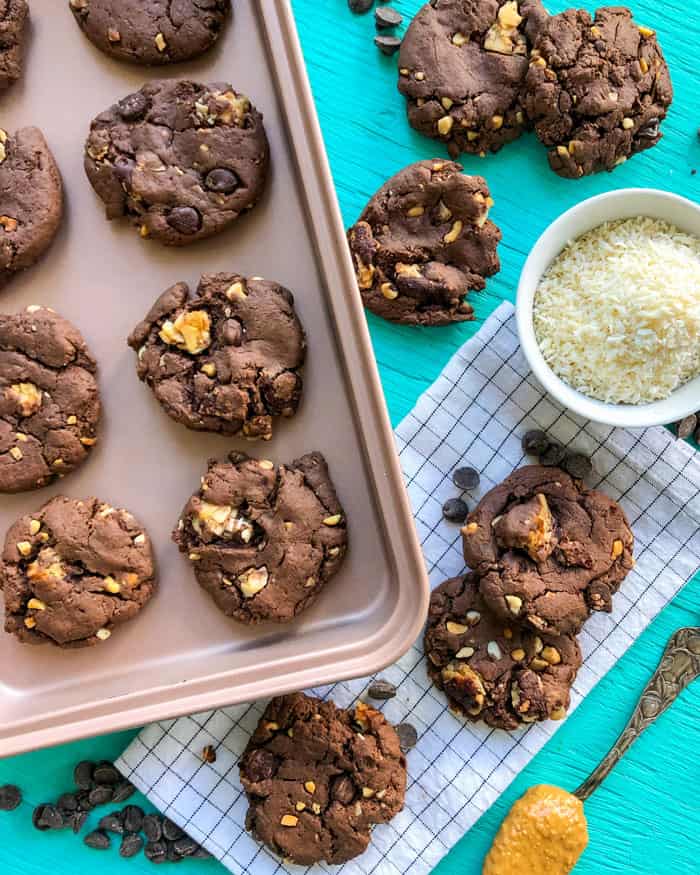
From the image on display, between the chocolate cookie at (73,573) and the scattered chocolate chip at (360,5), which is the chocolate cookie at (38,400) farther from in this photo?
the scattered chocolate chip at (360,5)

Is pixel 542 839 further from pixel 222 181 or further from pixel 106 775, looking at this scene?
pixel 222 181

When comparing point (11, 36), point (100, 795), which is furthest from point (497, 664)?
point (11, 36)

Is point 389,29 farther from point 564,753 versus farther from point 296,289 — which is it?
point 564,753

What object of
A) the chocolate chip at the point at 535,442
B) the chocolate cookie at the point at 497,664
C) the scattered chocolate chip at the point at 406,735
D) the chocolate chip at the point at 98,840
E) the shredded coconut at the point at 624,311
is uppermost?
the shredded coconut at the point at 624,311

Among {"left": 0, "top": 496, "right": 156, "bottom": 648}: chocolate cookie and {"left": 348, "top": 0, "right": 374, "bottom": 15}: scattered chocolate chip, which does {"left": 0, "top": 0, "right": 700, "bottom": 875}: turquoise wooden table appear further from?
{"left": 0, "top": 496, "right": 156, "bottom": 648}: chocolate cookie

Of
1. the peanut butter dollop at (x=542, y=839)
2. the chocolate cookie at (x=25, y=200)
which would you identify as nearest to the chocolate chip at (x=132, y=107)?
the chocolate cookie at (x=25, y=200)
